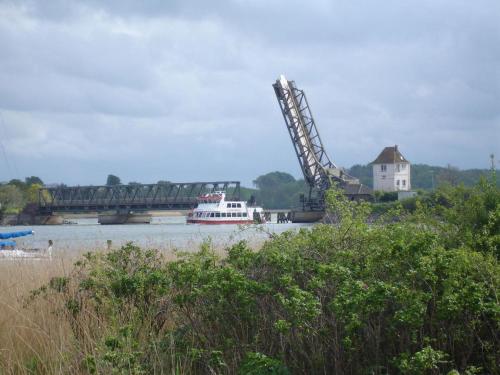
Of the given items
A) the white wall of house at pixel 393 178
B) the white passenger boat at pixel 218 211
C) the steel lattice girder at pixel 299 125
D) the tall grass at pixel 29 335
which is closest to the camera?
the tall grass at pixel 29 335

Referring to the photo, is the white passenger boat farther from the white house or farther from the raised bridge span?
the white house

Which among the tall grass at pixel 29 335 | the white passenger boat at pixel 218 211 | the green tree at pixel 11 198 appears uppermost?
the green tree at pixel 11 198

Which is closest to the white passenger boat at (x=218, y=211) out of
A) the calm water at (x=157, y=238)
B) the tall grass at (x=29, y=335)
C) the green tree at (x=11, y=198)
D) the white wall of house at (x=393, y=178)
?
the white wall of house at (x=393, y=178)

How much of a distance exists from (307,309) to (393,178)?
55.4 m

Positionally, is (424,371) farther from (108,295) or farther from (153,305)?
(108,295)

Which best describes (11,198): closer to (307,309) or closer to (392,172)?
(392,172)

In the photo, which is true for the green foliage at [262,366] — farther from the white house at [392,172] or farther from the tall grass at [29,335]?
the white house at [392,172]

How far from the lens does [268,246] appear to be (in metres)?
5.04

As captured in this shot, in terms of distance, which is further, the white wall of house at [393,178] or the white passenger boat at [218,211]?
the white passenger boat at [218,211]

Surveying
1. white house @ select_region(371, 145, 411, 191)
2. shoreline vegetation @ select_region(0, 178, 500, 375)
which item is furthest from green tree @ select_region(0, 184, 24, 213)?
shoreline vegetation @ select_region(0, 178, 500, 375)

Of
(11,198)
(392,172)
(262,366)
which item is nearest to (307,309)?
(262,366)

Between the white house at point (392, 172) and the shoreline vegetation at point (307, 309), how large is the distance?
174ft

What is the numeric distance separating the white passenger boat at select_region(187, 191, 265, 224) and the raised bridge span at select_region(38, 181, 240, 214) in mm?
3099

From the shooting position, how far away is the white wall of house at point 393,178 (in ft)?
190
